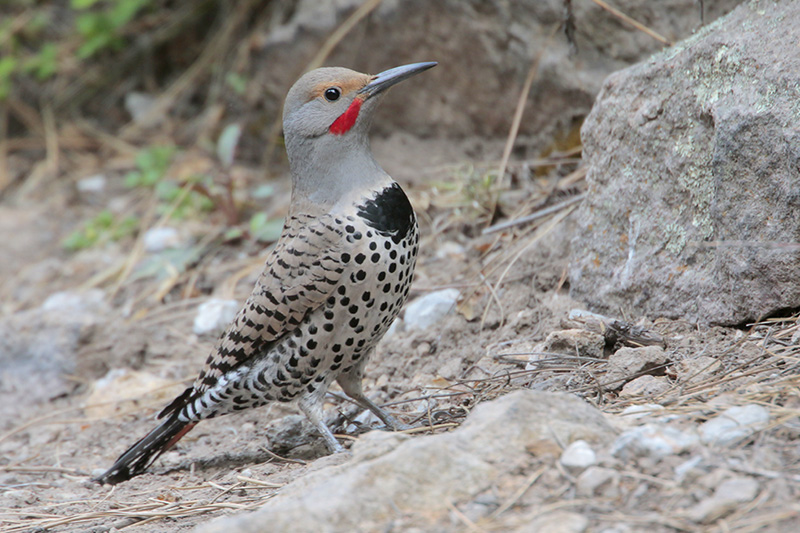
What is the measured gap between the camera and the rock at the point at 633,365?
9.68 ft

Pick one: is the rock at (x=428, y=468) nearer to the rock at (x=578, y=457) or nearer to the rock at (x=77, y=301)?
the rock at (x=578, y=457)

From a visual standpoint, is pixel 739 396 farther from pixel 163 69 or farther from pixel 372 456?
pixel 163 69

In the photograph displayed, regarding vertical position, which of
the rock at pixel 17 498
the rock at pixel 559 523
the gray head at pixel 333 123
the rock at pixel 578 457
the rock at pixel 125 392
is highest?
the gray head at pixel 333 123

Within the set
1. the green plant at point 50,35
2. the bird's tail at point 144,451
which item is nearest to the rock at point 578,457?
the bird's tail at point 144,451

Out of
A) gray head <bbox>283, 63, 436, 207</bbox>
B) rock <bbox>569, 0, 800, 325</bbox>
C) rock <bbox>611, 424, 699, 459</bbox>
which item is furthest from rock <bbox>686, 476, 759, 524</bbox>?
gray head <bbox>283, 63, 436, 207</bbox>

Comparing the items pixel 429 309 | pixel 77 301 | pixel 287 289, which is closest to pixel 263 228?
pixel 77 301

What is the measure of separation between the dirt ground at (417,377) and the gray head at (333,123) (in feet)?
3.33

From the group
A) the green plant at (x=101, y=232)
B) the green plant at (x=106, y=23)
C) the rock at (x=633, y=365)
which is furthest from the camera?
the green plant at (x=106, y=23)

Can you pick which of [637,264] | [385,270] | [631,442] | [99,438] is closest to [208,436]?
[99,438]

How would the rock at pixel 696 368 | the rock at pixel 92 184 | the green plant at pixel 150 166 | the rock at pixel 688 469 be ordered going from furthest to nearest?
the rock at pixel 92 184
the green plant at pixel 150 166
the rock at pixel 696 368
the rock at pixel 688 469

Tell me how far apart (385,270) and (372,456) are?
3.40 feet

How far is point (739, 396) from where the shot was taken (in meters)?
2.37

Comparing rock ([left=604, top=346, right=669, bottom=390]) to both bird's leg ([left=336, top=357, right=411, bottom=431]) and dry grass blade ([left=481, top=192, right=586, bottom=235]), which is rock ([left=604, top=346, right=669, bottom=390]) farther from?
dry grass blade ([left=481, top=192, right=586, bottom=235])

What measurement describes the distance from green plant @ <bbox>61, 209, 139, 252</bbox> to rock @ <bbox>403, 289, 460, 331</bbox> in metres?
2.88
